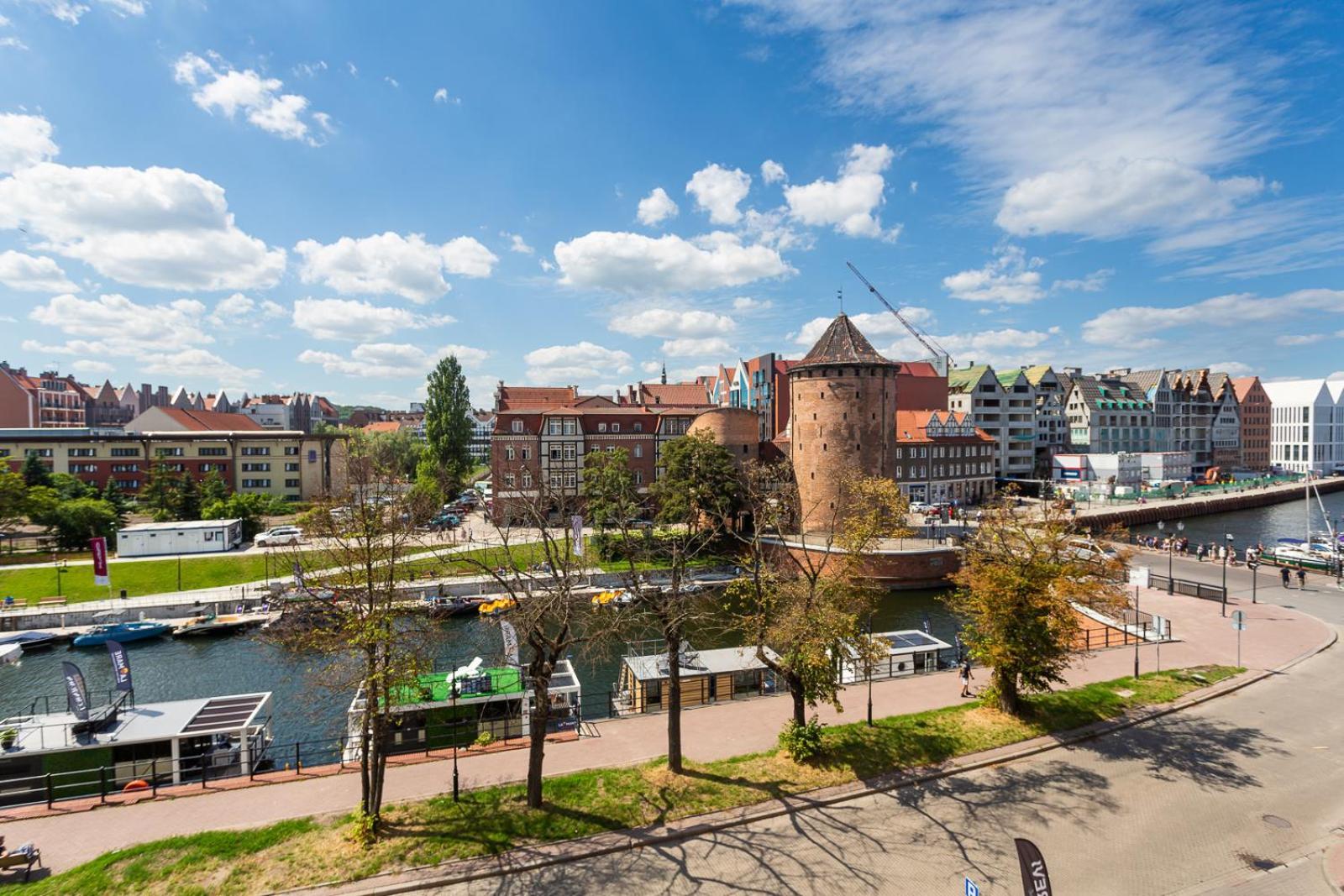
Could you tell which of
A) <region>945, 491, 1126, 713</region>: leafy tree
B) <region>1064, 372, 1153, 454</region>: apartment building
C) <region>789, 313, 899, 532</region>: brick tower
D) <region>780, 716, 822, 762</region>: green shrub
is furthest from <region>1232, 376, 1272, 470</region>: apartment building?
<region>780, 716, 822, 762</region>: green shrub

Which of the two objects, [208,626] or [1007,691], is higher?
[1007,691]

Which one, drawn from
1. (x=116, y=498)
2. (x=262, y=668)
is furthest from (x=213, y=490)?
(x=262, y=668)

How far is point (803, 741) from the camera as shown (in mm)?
15969

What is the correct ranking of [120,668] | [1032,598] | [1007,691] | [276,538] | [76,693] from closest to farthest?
1. [1032,598]
2. [1007,691]
3. [76,693]
4. [120,668]
5. [276,538]

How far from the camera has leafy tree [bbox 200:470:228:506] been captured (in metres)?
59.2

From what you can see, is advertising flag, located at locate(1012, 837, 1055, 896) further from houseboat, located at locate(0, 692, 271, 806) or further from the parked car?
the parked car

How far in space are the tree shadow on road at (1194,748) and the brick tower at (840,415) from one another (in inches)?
1187

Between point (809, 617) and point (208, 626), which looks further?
point (208, 626)

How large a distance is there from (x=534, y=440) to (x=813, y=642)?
164 feet

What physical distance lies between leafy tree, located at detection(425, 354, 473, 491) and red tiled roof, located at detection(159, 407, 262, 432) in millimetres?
27823

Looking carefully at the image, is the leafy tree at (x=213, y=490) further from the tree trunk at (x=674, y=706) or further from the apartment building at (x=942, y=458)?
the apartment building at (x=942, y=458)

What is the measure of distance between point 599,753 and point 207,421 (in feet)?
282

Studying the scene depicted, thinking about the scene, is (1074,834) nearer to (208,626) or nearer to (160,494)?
(208,626)

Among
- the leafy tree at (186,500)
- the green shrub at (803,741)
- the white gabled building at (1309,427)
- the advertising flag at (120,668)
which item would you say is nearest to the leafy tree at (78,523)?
the leafy tree at (186,500)
